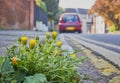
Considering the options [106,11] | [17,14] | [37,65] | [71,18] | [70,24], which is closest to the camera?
[37,65]

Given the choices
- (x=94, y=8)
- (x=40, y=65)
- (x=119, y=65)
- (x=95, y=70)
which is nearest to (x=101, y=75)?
(x=95, y=70)

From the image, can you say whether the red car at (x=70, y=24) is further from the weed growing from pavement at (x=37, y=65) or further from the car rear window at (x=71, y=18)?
the weed growing from pavement at (x=37, y=65)

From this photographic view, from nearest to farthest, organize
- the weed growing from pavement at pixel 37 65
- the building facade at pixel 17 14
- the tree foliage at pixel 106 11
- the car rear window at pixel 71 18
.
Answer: the weed growing from pavement at pixel 37 65 < the building facade at pixel 17 14 < the car rear window at pixel 71 18 < the tree foliage at pixel 106 11

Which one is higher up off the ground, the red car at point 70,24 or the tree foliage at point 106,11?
the tree foliage at point 106,11

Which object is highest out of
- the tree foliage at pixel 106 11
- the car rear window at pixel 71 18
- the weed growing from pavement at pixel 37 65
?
the tree foliage at pixel 106 11

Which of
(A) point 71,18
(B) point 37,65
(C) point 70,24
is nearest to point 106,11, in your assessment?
(A) point 71,18

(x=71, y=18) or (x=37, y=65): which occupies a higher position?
(x=71, y=18)

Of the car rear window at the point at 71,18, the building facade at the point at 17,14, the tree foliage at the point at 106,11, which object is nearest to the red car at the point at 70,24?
the car rear window at the point at 71,18

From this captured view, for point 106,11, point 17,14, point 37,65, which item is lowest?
point 37,65

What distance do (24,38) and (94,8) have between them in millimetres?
40316

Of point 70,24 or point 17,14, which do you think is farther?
point 17,14

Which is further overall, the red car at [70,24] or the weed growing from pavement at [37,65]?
the red car at [70,24]

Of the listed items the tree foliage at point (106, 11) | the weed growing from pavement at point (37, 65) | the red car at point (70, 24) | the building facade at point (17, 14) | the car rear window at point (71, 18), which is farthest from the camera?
the tree foliage at point (106, 11)

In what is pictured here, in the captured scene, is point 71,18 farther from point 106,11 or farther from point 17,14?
point 106,11
